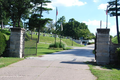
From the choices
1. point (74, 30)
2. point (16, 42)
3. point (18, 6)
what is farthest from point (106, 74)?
point (74, 30)

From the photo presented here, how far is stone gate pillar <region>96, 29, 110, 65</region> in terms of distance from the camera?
952 centimetres

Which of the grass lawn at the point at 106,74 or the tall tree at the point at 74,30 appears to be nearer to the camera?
the grass lawn at the point at 106,74

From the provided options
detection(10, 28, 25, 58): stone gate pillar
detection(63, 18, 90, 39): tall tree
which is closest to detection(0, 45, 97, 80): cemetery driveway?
detection(10, 28, 25, 58): stone gate pillar

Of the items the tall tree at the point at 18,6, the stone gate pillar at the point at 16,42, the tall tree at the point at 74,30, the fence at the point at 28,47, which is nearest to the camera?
the stone gate pillar at the point at 16,42

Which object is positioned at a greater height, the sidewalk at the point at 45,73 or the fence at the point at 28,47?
the fence at the point at 28,47

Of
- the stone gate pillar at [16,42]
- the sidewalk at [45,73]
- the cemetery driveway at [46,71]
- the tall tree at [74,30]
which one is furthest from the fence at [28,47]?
the tall tree at [74,30]

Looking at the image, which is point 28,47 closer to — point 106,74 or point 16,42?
point 16,42

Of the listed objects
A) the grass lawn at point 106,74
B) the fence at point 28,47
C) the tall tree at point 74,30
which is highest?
the tall tree at point 74,30

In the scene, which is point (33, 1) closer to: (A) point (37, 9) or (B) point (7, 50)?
(A) point (37, 9)

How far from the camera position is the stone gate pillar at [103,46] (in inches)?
375

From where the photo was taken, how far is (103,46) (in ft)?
31.5

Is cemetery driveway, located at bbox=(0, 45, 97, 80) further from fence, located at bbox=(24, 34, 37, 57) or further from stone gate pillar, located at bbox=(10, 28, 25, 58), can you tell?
fence, located at bbox=(24, 34, 37, 57)

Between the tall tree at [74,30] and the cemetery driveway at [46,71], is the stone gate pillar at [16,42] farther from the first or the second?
the tall tree at [74,30]

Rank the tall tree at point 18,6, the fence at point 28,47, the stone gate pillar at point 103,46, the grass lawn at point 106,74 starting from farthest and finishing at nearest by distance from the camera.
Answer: the tall tree at point 18,6 < the fence at point 28,47 < the stone gate pillar at point 103,46 < the grass lawn at point 106,74
